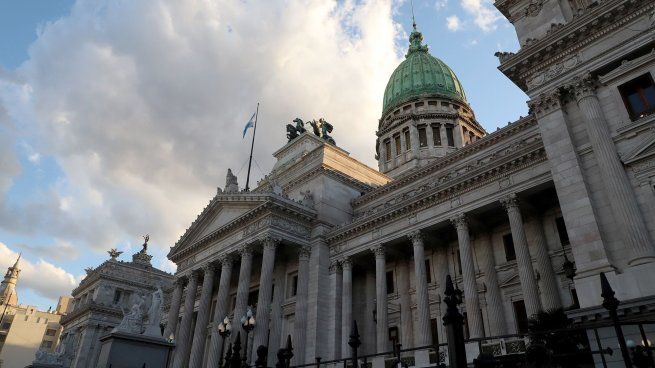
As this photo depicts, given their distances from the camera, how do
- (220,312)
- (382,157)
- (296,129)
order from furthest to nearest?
1. (382,157)
2. (296,129)
3. (220,312)

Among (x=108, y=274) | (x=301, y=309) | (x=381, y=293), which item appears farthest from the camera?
(x=108, y=274)

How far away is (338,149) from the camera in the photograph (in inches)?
1625

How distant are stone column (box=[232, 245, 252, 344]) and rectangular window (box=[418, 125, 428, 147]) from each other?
30.7 m

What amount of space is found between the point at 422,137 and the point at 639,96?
40549 mm

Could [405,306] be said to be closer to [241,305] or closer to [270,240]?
[270,240]

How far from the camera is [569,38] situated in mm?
19328

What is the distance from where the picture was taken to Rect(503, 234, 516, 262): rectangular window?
25.8m

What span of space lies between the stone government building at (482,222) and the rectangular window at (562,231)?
0.07 m

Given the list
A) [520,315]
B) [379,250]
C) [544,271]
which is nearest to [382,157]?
[379,250]

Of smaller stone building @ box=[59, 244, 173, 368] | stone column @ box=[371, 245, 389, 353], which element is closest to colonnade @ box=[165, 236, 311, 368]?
stone column @ box=[371, 245, 389, 353]

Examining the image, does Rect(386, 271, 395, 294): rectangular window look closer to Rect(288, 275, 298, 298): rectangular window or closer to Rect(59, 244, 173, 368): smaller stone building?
Rect(288, 275, 298, 298): rectangular window

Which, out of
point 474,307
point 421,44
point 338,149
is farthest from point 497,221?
point 421,44

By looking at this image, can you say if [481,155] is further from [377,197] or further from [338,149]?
[338,149]

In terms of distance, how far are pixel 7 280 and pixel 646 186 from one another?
111972mm
